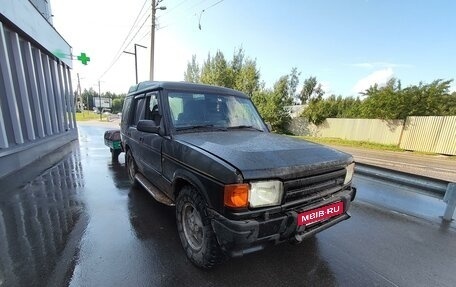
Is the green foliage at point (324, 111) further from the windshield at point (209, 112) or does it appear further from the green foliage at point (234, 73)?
the windshield at point (209, 112)

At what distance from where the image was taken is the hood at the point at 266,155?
7.10 ft

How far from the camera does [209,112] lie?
11.9 ft

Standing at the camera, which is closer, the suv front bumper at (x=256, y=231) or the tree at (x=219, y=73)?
the suv front bumper at (x=256, y=231)

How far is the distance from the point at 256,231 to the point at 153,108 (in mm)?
2658

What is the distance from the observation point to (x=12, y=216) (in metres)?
4.09

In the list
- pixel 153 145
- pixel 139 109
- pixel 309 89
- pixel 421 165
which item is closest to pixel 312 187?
pixel 153 145

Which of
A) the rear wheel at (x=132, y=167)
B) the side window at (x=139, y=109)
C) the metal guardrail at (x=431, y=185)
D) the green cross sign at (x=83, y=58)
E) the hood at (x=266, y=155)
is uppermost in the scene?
the green cross sign at (x=83, y=58)

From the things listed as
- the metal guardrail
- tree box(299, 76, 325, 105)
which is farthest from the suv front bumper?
tree box(299, 76, 325, 105)

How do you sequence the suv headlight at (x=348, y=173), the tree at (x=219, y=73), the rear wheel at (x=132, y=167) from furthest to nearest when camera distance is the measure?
1. the tree at (x=219, y=73)
2. the rear wheel at (x=132, y=167)
3. the suv headlight at (x=348, y=173)

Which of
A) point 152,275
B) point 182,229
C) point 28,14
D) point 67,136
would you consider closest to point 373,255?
point 182,229

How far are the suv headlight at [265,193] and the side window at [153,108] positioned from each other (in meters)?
1.99

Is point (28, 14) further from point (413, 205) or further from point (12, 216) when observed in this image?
Answer: point (413, 205)

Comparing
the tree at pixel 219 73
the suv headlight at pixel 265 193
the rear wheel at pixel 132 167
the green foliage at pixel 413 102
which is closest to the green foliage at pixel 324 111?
the green foliage at pixel 413 102

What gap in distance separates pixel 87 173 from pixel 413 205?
8051 mm
